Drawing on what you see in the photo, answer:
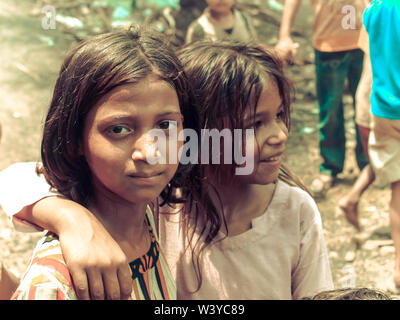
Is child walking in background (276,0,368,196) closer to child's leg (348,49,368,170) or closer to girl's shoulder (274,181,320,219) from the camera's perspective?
child's leg (348,49,368,170)

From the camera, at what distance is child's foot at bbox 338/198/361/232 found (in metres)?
2.83

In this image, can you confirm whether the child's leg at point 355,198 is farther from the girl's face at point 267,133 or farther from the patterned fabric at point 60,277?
the patterned fabric at point 60,277

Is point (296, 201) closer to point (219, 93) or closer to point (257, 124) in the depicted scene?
point (257, 124)

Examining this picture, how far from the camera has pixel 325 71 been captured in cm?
324

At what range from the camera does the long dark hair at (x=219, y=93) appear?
1.41 metres

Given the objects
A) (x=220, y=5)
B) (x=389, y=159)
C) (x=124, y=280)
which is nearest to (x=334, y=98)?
(x=220, y=5)

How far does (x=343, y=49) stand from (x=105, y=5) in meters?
2.73

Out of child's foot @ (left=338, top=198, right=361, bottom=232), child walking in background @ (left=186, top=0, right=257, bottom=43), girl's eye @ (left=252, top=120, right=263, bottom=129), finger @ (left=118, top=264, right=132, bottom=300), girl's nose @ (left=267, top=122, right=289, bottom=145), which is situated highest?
child walking in background @ (left=186, top=0, right=257, bottom=43)

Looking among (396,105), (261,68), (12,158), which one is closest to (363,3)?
(396,105)

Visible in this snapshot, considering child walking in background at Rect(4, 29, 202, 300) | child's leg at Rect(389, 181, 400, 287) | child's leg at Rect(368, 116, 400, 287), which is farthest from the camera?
child's leg at Rect(389, 181, 400, 287)

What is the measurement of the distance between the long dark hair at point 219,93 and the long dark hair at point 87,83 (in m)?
0.21

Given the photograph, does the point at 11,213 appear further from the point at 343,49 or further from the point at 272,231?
the point at 343,49

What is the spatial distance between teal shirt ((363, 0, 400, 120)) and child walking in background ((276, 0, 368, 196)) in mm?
787

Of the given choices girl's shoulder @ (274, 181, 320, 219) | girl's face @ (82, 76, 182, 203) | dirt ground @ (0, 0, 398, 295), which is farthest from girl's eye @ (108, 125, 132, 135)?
dirt ground @ (0, 0, 398, 295)
